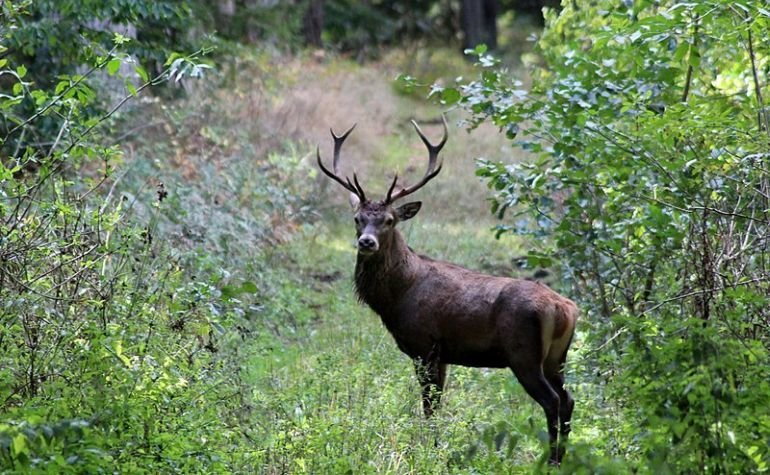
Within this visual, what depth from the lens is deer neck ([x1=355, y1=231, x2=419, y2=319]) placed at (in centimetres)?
949

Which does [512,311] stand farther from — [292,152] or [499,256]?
[292,152]

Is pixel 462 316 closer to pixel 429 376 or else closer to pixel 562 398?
pixel 429 376

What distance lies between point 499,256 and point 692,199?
25.8 feet

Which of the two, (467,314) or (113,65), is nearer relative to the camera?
(113,65)

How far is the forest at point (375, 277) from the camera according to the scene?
17.5 feet

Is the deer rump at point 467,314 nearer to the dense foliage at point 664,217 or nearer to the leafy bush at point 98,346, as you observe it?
the dense foliage at point 664,217

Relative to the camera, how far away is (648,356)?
201 inches

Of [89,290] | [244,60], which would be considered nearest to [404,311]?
[89,290]

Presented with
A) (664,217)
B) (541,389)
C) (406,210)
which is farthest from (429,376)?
(664,217)

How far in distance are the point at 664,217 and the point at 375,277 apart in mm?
2528

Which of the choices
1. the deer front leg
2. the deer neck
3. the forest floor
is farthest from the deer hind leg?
the deer neck

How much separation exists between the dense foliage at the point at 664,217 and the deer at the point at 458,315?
1.00 ft

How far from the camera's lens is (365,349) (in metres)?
9.97

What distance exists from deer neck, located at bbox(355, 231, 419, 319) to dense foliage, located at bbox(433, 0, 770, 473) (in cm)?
95
